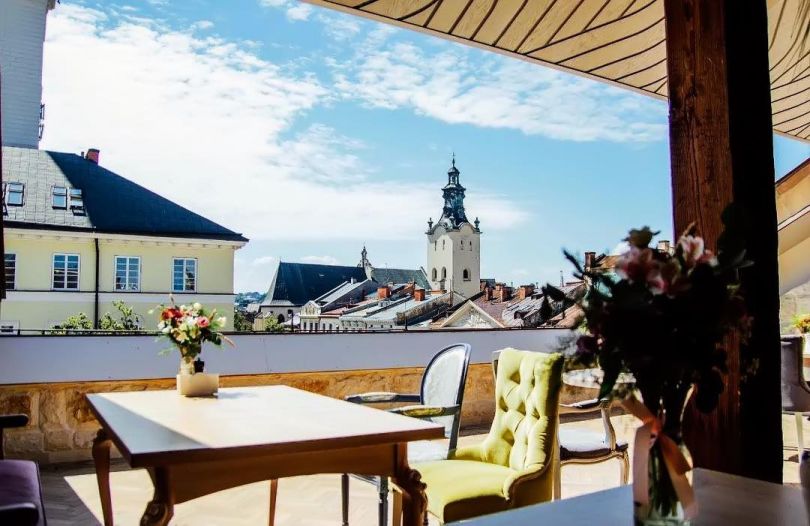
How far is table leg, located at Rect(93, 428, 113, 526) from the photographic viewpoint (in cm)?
271

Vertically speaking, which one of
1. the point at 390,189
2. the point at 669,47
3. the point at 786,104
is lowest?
the point at 669,47

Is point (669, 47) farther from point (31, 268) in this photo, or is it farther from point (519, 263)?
point (519, 263)

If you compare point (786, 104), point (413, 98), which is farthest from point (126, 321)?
point (413, 98)

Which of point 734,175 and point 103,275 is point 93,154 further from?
point 734,175

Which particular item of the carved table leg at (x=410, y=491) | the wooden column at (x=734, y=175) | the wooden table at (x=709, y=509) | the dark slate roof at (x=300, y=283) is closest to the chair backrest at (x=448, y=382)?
the carved table leg at (x=410, y=491)

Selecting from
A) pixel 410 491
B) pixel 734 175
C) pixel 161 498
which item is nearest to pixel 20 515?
pixel 161 498

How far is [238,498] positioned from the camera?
3.62 metres

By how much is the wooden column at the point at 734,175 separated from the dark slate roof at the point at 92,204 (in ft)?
55.9

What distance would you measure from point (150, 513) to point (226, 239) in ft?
65.2

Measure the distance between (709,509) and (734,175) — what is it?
909mm

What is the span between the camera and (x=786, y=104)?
14.6 ft

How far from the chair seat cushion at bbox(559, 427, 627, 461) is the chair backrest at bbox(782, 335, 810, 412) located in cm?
178

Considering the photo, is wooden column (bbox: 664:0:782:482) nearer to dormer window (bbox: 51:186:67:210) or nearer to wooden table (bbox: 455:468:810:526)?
wooden table (bbox: 455:468:810:526)

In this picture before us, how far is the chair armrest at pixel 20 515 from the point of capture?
159cm
